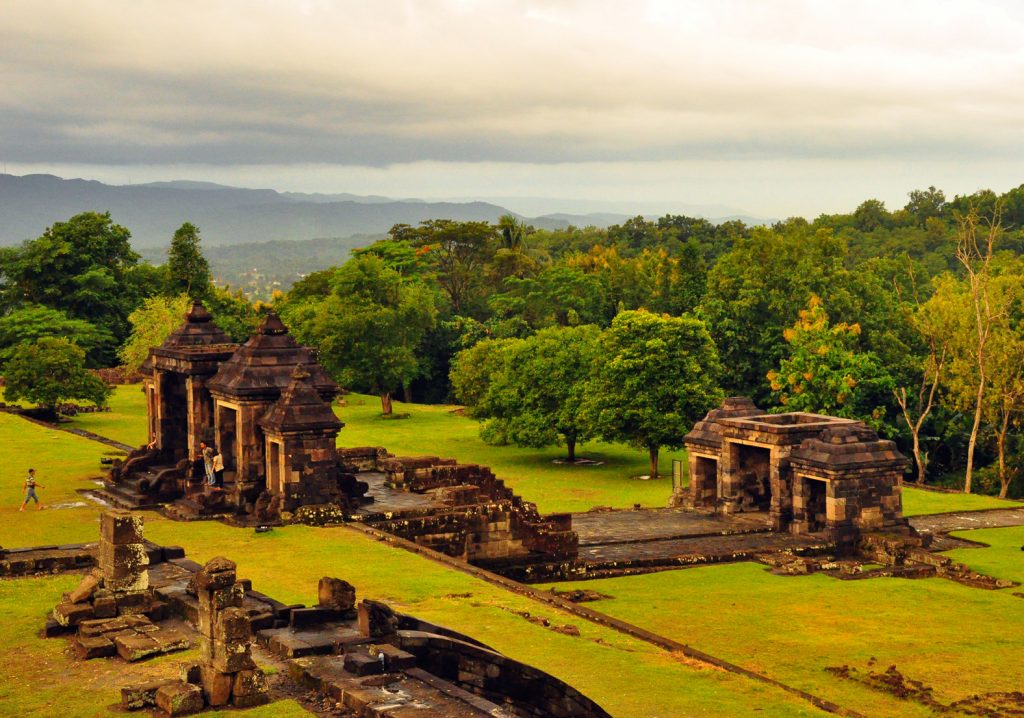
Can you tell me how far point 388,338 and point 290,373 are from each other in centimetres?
3529

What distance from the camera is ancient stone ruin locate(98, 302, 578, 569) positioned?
117ft

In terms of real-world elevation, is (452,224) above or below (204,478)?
above

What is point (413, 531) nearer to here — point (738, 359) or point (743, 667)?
point (743, 667)

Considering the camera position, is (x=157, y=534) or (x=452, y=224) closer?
(x=157, y=534)

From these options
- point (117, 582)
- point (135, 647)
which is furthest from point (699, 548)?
point (135, 647)

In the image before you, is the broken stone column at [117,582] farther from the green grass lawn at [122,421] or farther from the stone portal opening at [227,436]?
the green grass lawn at [122,421]

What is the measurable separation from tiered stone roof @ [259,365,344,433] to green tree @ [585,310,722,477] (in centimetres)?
1913

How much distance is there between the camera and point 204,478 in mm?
39594

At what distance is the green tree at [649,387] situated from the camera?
53.7 metres

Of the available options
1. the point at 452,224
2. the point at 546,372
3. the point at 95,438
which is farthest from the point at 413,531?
the point at 452,224

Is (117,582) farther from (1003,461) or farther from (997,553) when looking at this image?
(1003,461)

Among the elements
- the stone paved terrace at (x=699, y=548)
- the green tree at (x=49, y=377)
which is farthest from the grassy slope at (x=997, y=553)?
the green tree at (x=49, y=377)

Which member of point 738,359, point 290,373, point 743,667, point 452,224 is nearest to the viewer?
point 743,667

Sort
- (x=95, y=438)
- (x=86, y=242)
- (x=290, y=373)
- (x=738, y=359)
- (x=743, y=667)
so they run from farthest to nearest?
(x=86, y=242), (x=738, y=359), (x=95, y=438), (x=290, y=373), (x=743, y=667)
